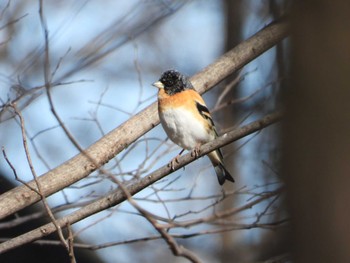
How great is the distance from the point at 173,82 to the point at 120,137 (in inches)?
51.4

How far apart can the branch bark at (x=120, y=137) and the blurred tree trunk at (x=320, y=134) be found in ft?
7.63

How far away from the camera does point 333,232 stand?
199 centimetres

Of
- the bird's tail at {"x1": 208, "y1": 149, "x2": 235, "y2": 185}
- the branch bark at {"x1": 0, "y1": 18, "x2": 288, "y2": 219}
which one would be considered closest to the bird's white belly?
the branch bark at {"x1": 0, "y1": 18, "x2": 288, "y2": 219}

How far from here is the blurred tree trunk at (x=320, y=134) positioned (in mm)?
2004

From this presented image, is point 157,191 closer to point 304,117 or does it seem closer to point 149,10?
point 149,10

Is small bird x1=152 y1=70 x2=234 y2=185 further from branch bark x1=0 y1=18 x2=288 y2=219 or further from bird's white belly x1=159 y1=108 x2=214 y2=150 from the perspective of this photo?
branch bark x1=0 y1=18 x2=288 y2=219

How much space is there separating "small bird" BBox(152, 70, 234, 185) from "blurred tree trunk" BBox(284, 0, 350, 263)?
3.49 metres

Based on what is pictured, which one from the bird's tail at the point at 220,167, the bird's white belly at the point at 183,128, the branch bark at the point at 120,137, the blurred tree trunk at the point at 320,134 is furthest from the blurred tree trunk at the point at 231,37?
the blurred tree trunk at the point at 320,134

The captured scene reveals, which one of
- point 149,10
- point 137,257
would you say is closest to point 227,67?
point 149,10

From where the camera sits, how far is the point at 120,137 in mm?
5059

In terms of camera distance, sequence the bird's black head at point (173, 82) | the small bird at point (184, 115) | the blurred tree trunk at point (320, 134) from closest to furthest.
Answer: the blurred tree trunk at point (320, 134)
the small bird at point (184, 115)
the bird's black head at point (173, 82)

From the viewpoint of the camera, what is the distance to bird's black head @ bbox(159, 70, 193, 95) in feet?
19.8

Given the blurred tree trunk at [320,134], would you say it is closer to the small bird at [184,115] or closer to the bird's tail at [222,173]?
the small bird at [184,115]

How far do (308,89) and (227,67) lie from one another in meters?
3.28
